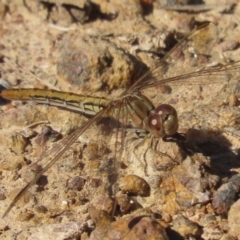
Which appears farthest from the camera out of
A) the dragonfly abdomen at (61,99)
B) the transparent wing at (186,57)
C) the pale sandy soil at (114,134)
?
the transparent wing at (186,57)

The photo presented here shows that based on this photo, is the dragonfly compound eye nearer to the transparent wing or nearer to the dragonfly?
the dragonfly

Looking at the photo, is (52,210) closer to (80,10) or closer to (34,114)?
(34,114)

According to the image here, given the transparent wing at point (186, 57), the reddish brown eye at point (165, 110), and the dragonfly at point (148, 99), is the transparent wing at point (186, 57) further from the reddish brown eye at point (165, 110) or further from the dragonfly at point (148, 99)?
the reddish brown eye at point (165, 110)

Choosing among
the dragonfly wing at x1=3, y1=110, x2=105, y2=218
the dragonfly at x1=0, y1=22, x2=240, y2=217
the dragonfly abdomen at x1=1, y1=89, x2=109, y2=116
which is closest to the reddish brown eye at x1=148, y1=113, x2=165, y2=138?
the dragonfly at x1=0, y1=22, x2=240, y2=217

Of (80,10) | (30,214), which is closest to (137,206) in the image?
(30,214)

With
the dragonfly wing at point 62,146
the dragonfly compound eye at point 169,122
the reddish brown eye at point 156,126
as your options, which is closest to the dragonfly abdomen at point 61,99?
the dragonfly wing at point 62,146

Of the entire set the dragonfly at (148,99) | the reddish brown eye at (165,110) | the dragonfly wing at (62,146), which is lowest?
the dragonfly wing at (62,146)

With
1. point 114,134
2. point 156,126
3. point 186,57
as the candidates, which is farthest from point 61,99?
point 186,57

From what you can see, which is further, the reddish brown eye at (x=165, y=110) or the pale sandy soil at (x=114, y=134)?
the reddish brown eye at (x=165, y=110)

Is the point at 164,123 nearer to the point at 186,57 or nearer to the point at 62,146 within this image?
the point at 62,146
